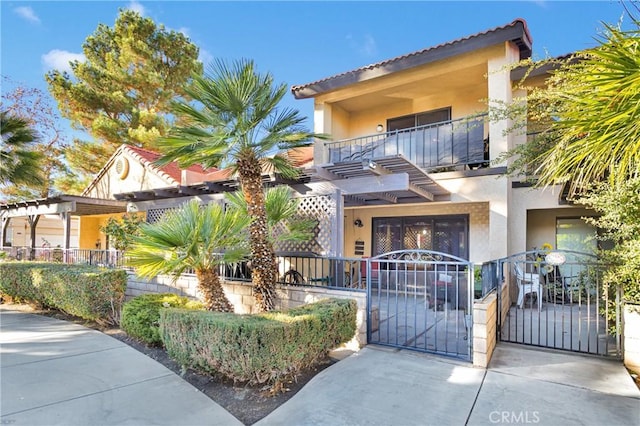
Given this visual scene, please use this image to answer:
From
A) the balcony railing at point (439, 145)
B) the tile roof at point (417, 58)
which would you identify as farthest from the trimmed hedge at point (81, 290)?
the tile roof at point (417, 58)

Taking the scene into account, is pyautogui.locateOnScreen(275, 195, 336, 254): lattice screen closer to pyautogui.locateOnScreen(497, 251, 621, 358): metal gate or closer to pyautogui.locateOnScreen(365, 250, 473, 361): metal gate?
pyautogui.locateOnScreen(365, 250, 473, 361): metal gate

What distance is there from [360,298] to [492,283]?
8.32 ft

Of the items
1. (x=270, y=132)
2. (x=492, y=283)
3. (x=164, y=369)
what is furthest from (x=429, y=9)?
(x=164, y=369)

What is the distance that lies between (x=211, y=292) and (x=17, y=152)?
10.3 meters

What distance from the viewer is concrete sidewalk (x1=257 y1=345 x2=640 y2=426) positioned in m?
3.54

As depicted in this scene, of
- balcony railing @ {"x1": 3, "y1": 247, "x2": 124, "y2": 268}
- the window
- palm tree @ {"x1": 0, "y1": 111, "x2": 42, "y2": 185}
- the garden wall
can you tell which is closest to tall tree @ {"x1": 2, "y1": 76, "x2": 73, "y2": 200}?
balcony railing @ {"x1": 3, "y1": 247, "x2": 124, "y2": 268}

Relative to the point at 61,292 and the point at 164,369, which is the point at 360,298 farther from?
the point at 61,292

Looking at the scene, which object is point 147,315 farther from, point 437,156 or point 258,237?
point 437,156

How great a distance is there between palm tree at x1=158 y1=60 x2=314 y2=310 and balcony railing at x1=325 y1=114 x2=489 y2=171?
115 inches

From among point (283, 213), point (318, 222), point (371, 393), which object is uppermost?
point (283, 213)

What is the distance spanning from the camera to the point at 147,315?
Result: 651 centimetres
